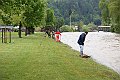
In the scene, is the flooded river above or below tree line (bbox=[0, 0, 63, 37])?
below

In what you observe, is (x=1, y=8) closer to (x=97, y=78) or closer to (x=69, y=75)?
(x=69, y=75)

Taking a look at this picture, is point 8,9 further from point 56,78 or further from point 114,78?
point 114,78

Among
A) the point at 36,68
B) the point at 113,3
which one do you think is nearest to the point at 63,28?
the point at 113,3

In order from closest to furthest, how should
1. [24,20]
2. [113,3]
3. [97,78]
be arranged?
1. [97,78]
2. [24,20]
3. [113,3]

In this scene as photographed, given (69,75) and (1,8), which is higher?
(1,8)

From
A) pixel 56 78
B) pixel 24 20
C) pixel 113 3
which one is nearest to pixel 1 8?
pixel 56 78

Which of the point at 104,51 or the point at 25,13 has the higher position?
the point at 25,13

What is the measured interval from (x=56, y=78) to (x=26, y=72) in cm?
190

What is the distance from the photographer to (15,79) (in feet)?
44.2

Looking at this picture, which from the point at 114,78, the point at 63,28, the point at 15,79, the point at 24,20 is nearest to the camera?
the point at 15,79

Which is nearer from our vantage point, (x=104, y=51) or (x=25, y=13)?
(x=104, y=51)

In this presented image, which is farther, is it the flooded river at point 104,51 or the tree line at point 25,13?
the flooded river at point 104,51

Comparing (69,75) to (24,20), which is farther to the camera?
(24,20)

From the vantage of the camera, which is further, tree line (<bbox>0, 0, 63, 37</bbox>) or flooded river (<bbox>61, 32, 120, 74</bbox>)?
flooded river (<bbox>61, 32, 120, 74</bbox>)
